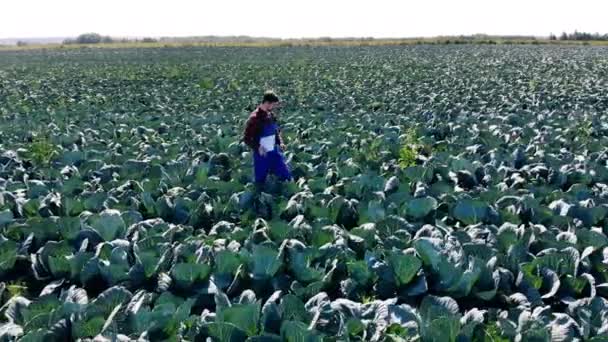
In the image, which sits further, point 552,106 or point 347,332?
point 552,106

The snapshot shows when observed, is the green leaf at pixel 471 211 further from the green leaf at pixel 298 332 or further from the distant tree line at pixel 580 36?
the distant tree line at pixel 580 36

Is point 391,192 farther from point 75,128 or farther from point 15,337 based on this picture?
point 75,128

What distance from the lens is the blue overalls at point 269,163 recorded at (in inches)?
290

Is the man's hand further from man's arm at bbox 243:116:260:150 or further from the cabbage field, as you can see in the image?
the cabbage field

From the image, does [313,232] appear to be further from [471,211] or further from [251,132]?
[251,132]

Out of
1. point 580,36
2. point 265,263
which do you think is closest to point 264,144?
point 265,263

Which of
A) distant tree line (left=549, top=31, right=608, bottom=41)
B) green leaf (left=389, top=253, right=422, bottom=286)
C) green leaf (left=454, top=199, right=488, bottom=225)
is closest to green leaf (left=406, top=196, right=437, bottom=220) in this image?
Result: green leaf (left=454, top=199, right=488, bottom=225)

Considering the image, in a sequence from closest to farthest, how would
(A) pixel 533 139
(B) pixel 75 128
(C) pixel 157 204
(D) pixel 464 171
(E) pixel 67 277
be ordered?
(E) pixel 67 277
(C) pixel 157 204
(D) pixel 464 171
(A) pixel 533 139
(B) pixel 75 128

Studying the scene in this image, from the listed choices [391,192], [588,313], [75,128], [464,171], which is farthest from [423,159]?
[75,128]

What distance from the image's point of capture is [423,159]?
842 cm

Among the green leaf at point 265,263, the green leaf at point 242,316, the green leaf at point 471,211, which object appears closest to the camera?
the green leaf at point 242,316

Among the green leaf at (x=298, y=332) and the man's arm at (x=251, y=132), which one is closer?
the green leaf at (x=298, y=332)

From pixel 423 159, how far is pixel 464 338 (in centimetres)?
523

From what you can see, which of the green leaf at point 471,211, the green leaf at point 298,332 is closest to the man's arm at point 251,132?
the green leaf at point 471,211
